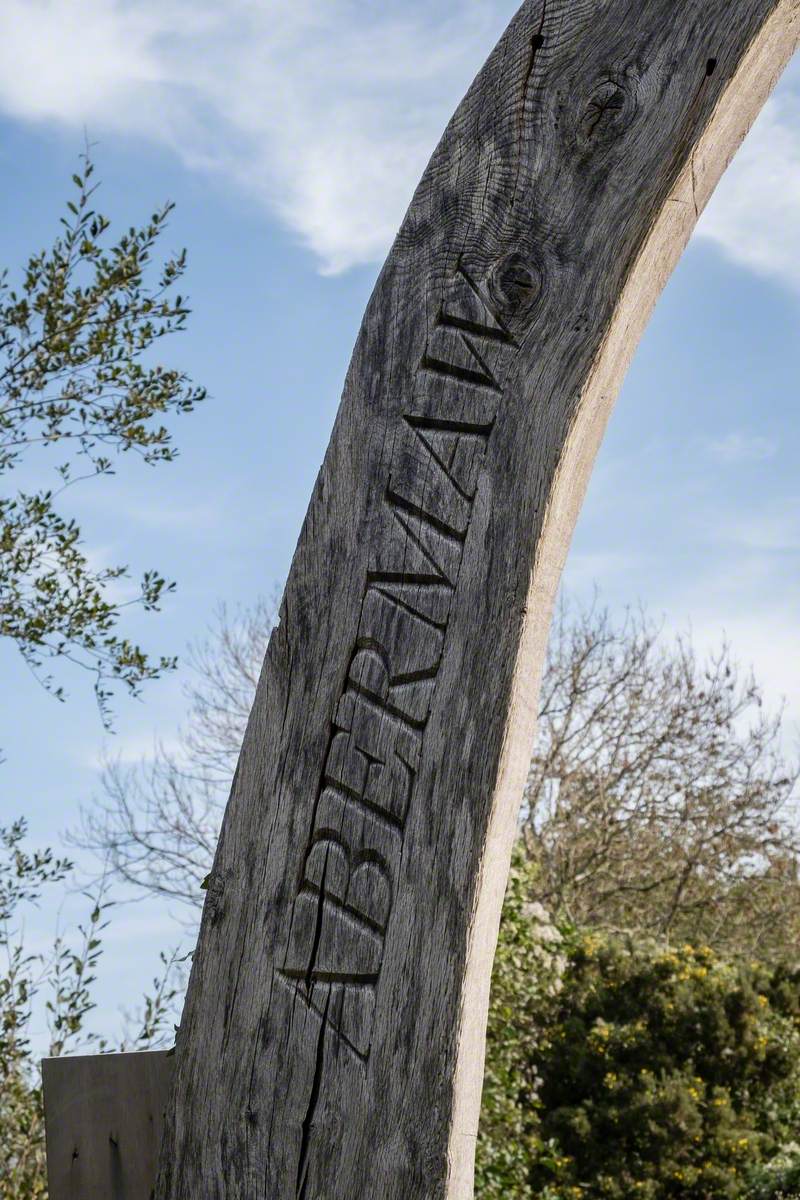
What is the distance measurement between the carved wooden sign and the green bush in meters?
5.84

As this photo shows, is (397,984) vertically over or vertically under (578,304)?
under

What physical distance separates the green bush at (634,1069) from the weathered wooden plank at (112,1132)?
552cm

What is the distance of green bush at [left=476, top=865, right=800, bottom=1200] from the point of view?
277 inches

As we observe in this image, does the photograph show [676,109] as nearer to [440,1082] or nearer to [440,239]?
[440,239]

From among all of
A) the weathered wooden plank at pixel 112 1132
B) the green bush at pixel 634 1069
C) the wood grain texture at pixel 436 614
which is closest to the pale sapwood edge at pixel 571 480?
Answer: the wood grain texture at pixel 436 614

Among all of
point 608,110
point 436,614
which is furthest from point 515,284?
point 436,614

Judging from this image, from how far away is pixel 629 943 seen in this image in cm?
801

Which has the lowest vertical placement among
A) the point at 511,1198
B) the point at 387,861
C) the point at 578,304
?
the point at 511,1198

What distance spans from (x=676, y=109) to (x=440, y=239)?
0.32 m

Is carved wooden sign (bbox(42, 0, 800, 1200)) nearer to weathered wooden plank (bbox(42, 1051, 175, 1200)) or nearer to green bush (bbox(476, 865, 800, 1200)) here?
weathered wooden plank (bbox(42, 1051, 175, 1200))

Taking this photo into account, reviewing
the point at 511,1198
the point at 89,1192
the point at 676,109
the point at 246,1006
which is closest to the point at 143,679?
the point at 89,1192

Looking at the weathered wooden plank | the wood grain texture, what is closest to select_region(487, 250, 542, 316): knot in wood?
the wood grain texture

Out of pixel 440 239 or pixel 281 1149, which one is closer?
pixel 281 1149

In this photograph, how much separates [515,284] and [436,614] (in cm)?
41
